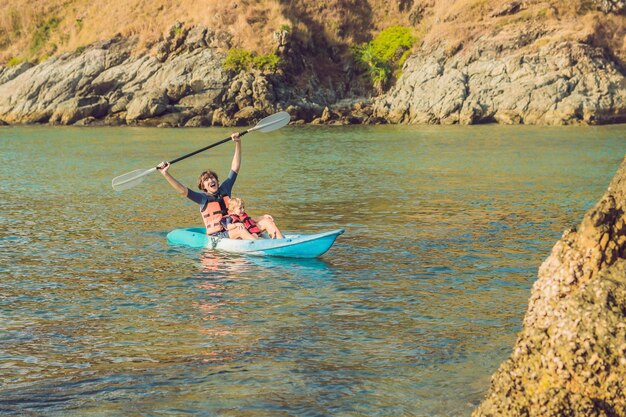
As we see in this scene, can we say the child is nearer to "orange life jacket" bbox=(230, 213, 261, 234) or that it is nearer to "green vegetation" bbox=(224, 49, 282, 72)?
"orange life jacket" bbox=(230, 213, 261, 234)

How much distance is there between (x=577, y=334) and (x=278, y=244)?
806 centimetres

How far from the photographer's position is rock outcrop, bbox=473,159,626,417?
454 centimetres

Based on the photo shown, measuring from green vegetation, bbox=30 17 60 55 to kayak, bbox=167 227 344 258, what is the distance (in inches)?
2306

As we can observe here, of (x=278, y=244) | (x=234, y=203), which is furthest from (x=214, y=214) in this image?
(x=278, y=244)

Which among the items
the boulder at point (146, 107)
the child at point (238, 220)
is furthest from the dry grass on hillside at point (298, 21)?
the child at point (238, 220)

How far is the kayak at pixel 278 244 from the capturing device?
1218 centimetres

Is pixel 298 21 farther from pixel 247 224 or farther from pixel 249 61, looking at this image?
pixel 247 224

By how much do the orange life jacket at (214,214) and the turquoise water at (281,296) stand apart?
417 mm

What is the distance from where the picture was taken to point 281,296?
10.2 meters

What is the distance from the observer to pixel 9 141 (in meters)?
40.3

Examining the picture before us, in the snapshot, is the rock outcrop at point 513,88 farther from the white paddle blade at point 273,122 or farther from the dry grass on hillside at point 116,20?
the white paddle blade at point 273,122

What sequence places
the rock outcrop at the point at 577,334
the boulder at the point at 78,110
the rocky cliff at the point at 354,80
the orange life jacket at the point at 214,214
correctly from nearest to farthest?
the rock outcrop at the point at 577,334 < the orange life jacket at the point at 214,214 < the rocky cliff at the point at 354,80 < the boulder at the point at 78,110

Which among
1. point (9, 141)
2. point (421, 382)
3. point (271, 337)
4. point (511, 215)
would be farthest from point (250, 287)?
point (9, 141)

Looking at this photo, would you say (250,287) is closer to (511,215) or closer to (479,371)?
(479,371)
